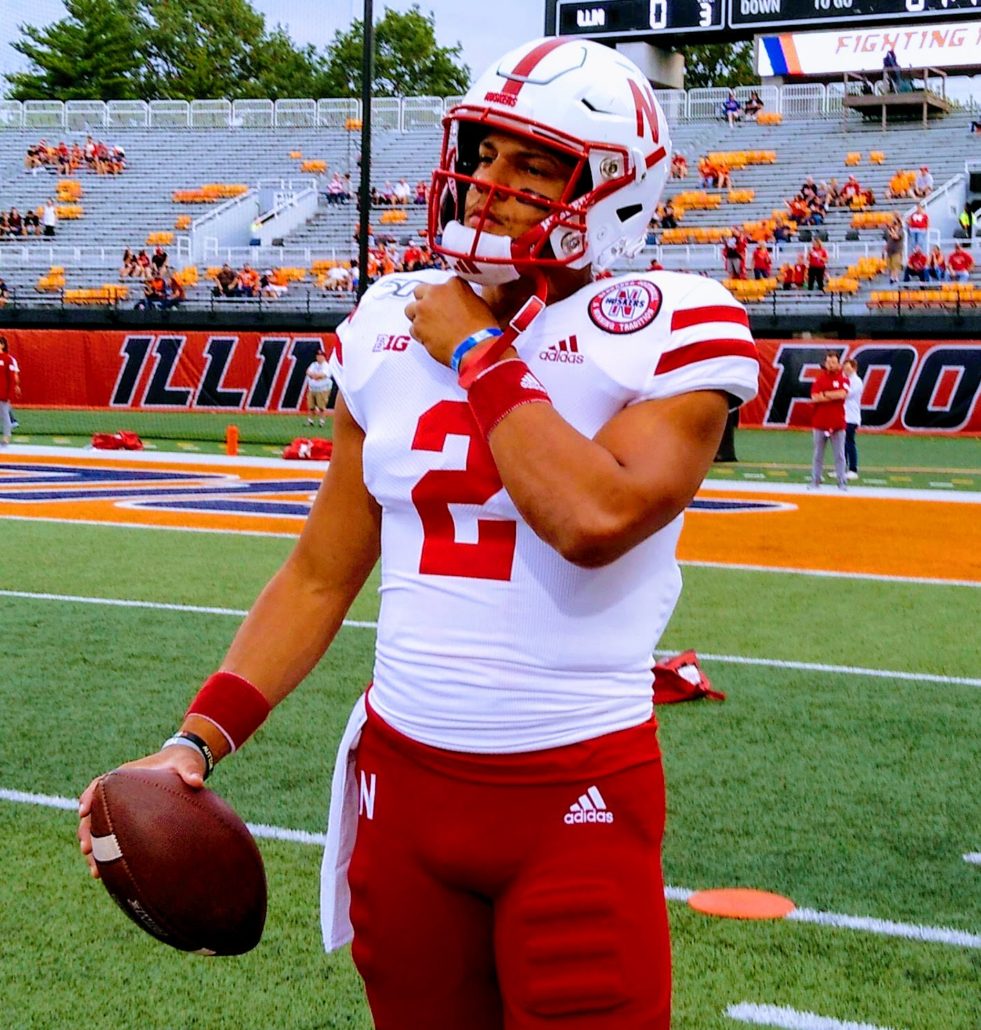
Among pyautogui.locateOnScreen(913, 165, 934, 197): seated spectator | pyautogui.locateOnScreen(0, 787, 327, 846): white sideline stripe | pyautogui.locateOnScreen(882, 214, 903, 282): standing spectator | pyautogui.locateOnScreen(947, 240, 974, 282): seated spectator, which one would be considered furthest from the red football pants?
pyautogui.locateOnScreen(913, 165, 934, 197): seated spectator

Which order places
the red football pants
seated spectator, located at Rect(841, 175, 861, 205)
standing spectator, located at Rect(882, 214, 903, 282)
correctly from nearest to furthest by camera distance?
the red football pants, standing spectator, located at Rect(882, 214, 903, 282), seated spectator, located at Rect(841, 175, 861, 205)

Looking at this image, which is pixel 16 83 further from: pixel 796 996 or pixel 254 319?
pixel 796 996

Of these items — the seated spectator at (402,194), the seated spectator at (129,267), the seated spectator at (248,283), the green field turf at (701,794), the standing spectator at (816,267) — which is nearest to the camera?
the green field turf at (701,794)

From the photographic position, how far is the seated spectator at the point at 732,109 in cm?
3812

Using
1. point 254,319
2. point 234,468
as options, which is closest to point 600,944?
point 234,468

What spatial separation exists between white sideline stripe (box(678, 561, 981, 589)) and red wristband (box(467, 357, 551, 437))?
7.93 metres

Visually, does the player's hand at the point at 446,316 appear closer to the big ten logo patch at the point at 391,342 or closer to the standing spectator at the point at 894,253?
the big ten logo patch at the point at 391,342

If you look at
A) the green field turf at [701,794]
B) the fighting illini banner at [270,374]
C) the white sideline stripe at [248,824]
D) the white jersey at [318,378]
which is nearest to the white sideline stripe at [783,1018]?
the green field turf at [701,794]

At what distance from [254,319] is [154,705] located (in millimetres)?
23633

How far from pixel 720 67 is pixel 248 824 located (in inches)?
2633

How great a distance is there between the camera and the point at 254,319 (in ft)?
96.0

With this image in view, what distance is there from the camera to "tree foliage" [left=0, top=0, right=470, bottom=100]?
199 feet

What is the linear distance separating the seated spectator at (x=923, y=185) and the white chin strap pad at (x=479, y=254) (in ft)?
102

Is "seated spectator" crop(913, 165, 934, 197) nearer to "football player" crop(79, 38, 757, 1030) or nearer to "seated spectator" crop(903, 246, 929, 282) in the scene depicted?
"seated spectator" crop(903, 246, 929, 282)
